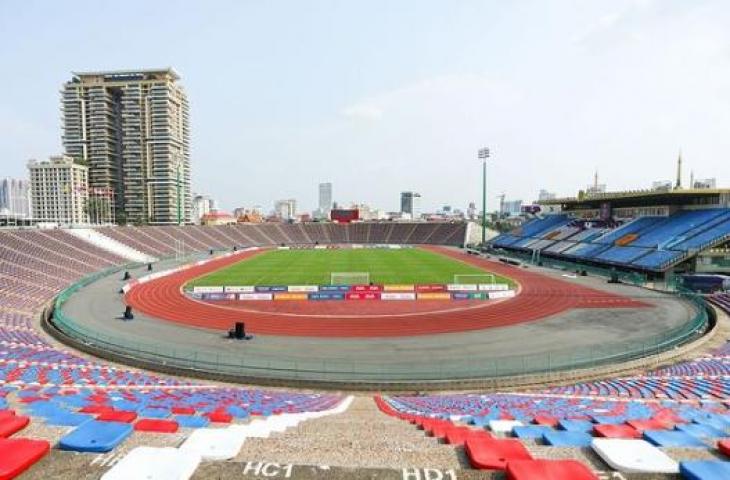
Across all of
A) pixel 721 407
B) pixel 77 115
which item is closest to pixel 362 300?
pixel 721 407

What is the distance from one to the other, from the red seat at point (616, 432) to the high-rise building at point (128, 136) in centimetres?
15729

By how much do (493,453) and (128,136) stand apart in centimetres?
17382

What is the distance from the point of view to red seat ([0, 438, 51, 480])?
553 cm

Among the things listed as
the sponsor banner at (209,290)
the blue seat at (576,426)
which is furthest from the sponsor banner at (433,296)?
the blue seat at (576,426)

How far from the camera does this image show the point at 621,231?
66.0 m

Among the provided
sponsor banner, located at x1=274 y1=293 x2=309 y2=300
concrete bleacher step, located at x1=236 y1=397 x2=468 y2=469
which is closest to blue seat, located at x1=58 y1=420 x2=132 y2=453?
concrete bleacher step, located at x1=236 y1=397 x2=468 y2=469

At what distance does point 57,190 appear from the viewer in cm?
14475

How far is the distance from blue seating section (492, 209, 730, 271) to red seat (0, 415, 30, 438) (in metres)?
55.6

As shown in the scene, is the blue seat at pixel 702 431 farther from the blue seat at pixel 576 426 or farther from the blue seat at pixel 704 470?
the blue seat at pixel 704 470

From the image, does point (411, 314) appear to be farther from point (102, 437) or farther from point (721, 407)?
point (102, 437)

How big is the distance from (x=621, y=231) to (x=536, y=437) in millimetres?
67565

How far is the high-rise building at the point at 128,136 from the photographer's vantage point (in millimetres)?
150750

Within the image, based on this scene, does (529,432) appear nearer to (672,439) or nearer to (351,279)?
(672,439)

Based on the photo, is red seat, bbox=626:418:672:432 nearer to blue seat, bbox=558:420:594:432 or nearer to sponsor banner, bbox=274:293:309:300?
blue seat, bbox=558:420:594:432
